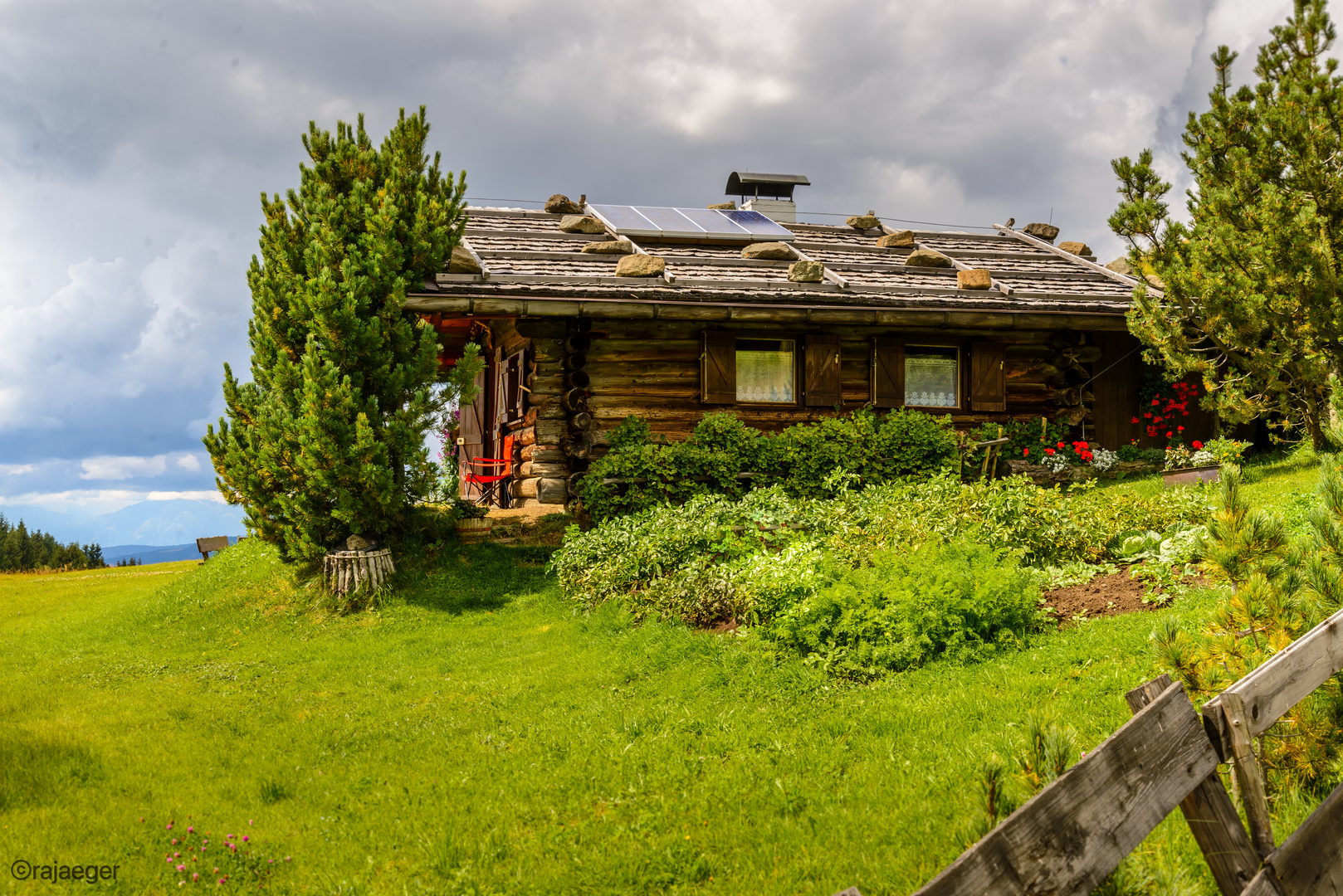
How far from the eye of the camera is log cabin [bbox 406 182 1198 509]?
37.9 feet

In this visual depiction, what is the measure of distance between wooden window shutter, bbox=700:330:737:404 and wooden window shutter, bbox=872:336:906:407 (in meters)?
2.15

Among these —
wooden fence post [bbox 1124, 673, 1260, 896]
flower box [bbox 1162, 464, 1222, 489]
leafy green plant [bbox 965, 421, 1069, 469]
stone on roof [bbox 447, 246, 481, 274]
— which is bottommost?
wooden fence post [bbox 1124, 673, 1260, 896]

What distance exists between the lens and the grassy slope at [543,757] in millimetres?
3652

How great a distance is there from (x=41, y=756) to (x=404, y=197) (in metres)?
7.19

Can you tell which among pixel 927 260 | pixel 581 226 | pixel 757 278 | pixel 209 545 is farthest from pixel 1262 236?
pixel 209 545

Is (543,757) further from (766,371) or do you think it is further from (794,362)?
(794,362)

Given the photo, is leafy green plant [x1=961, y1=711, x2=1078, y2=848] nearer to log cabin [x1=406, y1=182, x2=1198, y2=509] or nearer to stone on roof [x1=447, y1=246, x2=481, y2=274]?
log cabin [x1=406, y1=182, x2=1198, y2=509]

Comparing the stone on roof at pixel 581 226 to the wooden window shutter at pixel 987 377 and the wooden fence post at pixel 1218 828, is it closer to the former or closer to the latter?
the wooden window shutter at pixel 987 377

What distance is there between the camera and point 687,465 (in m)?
10.9

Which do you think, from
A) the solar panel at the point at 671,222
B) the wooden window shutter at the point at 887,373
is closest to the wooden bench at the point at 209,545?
the solar panel at the point at 671,222

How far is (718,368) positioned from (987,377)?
168 inches

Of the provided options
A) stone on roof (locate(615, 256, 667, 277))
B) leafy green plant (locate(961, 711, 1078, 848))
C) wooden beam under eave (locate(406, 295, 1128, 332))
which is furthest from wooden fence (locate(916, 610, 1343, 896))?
stone on roof (locate(615, 256, 667, 277))

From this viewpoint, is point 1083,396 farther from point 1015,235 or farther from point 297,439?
point 297,439

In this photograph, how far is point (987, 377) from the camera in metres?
13.1
